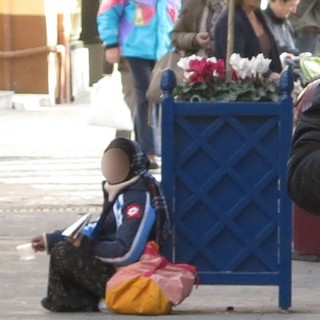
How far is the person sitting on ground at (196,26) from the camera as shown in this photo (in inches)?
375

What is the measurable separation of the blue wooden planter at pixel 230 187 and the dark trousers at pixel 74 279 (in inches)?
15.0

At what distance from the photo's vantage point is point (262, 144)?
21.4ft

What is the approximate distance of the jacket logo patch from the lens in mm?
6477

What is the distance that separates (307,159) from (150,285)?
3.01 metres

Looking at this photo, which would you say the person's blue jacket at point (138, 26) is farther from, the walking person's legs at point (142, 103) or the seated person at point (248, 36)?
the seated person at point (248, 36)

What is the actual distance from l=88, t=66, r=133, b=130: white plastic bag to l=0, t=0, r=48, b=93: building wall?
7.13 meters

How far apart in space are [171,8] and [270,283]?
531 centimetres

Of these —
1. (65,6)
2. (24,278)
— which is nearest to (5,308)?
(24,278)

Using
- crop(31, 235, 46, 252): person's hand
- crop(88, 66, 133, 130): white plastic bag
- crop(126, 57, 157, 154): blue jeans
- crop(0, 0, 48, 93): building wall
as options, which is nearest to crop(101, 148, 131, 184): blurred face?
crop(31, 235, 46, 252): person's hand

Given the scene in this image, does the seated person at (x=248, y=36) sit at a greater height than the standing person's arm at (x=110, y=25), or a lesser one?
greater

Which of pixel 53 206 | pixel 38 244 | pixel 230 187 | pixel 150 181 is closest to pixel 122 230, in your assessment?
pixel 150 181

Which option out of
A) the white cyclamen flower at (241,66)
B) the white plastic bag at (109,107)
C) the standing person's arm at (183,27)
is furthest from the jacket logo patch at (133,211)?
the white plastic bag at (109,107)

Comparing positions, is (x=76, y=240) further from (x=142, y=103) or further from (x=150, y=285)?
(x=142, y=103)

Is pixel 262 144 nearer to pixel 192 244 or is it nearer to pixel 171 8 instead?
pixel 192 244
